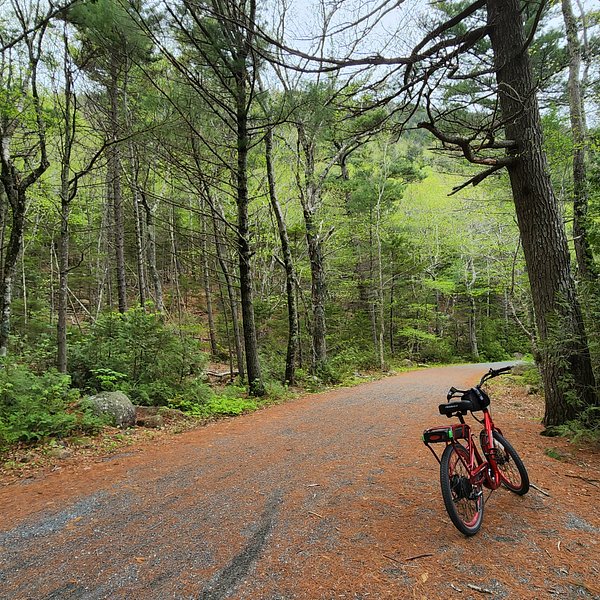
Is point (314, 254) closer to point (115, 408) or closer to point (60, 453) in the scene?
point (115, 408)

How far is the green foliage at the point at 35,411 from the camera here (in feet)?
16.4

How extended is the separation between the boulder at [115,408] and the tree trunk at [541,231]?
6.54 metres

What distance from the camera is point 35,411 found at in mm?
5277

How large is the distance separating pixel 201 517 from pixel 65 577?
1015 mm

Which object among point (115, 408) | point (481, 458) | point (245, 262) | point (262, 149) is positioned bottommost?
point (481, 458)

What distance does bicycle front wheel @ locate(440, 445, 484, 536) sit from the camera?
8.46 feet

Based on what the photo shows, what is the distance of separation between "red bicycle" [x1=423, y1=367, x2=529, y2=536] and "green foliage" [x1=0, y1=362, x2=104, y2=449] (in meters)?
5.13

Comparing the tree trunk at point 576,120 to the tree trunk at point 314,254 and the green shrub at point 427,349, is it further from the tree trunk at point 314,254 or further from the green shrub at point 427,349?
the green shrub at point 427,349

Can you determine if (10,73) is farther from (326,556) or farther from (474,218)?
(474,218)

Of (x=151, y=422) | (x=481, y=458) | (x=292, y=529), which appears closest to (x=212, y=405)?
(x=151, y=422)

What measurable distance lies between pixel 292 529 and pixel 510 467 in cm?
196

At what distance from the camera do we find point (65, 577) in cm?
236

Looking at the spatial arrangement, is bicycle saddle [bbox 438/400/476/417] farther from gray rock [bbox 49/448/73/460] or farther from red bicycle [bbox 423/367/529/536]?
gray rock [bbox 49/448/73/460]

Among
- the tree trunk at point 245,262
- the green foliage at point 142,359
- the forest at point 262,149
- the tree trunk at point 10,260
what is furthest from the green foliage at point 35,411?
the tree trunk at point 245,262
